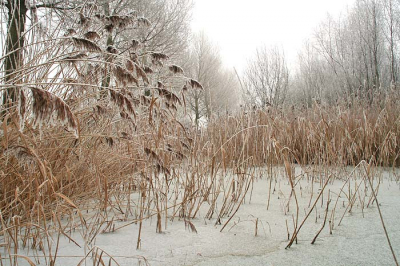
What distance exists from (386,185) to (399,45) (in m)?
10.9

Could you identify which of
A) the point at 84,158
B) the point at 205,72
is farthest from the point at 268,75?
the point at 84,158

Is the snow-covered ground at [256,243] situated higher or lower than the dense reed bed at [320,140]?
lower

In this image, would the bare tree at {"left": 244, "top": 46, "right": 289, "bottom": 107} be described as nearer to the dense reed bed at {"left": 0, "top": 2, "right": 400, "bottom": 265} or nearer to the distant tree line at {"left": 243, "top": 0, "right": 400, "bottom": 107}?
the distant tree line at {"left": 243, "top": 0, "right": 400, "bottom": 107}

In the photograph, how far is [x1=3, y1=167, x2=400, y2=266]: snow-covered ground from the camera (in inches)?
33.3

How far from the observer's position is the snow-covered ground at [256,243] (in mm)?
847

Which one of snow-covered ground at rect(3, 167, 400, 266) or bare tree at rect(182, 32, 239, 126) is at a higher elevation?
bare tree at rect(182, 32, 239, 126)

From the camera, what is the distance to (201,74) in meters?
15.3

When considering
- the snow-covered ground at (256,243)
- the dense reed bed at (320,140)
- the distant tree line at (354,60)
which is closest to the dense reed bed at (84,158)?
the snow-covered ground at (256,243)

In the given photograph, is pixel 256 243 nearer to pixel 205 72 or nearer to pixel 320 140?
pixel 320 140

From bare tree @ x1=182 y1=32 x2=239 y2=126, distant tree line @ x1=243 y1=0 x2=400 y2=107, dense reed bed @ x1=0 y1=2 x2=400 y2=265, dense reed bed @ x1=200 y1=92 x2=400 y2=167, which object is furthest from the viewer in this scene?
bare tree @ x1=182 y1=32 x2=239 y2=126

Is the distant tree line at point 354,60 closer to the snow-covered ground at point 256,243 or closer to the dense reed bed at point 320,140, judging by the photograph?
the dense reed bed at point 320,140

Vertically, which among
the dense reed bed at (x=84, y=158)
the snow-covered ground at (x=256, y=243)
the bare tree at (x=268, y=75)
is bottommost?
the snow-covered ground at (x=256, y=243)

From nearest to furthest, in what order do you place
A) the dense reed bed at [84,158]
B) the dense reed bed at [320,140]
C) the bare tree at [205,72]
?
the dense reed bed at [84,158]
the dense reed bed at [320,140]
the bare tree at [205,72]

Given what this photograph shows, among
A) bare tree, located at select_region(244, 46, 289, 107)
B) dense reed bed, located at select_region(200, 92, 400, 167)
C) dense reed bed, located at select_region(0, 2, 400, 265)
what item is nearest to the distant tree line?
bare tree, located at select_region(244, 46, 289, 107)
